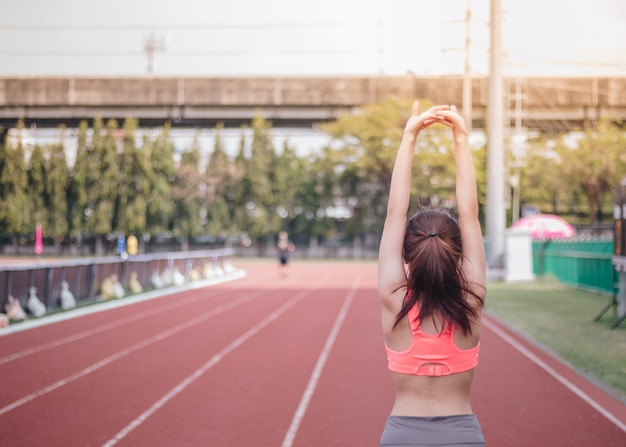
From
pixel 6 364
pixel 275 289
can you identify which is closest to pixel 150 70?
pixel 275 289

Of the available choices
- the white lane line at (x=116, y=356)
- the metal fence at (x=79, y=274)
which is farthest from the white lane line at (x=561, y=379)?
the metal fence at (x=79, y=274)

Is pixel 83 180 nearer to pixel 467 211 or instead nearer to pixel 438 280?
pixel 467 211

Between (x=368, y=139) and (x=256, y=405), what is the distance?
4704 cm

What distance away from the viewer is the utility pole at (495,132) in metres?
26.5

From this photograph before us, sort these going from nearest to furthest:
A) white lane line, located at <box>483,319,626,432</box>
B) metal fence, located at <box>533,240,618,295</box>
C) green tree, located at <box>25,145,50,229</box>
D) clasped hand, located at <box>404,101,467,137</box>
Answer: clasped hand, located at <box>404,101,467,137</box> → white lane line, located at <box>483,319,626,432</box> → metal fence, located at <box>533,240,618,295</box> → green tree, located at <box>25,145,50,229</box>

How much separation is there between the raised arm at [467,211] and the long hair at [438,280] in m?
0.04

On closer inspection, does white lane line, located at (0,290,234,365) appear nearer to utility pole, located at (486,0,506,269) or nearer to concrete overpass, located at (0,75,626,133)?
utility pole, located at (486,0,506,269)

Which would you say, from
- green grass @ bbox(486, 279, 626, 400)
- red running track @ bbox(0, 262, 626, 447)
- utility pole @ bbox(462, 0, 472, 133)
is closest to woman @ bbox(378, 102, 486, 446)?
red running track @ bbox(0, 262, 626, 447)

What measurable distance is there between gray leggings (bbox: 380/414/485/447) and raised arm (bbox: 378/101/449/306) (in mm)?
387

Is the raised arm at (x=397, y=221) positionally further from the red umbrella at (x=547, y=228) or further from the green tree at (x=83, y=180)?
the green tree at (x=83, y=180)

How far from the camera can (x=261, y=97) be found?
48.3 meters

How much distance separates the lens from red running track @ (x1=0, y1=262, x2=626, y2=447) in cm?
665

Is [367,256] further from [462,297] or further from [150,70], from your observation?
[462,297]

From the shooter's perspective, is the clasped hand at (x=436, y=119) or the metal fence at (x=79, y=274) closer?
the clasped hand at (x=436, y=119)
